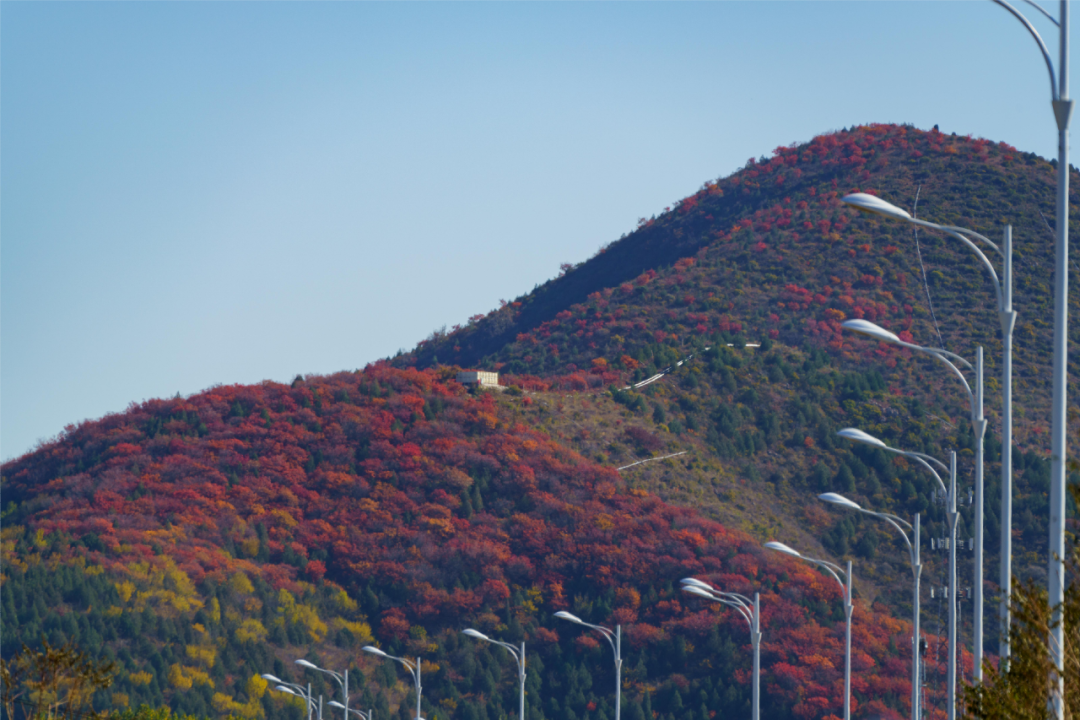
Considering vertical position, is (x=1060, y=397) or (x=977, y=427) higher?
(x=1060, y=397)

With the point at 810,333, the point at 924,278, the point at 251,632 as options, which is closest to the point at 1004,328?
the point at 251,632

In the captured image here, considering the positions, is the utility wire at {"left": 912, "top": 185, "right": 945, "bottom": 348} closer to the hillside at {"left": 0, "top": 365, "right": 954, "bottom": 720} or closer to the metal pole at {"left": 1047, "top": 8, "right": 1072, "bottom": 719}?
the hillside at {"left": 0, "top": 365, "right": 954, "bottom": 720}

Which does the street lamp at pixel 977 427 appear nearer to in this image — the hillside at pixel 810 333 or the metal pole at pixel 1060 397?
the metal pole at pixel 1060 397

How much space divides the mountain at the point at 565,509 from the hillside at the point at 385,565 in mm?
153

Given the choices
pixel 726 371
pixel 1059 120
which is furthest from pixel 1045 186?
pixel 1059 120

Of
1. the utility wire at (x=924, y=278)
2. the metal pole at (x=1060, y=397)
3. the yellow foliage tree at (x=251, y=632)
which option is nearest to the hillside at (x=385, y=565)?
the yellow foliage tree at (x=251, y=632)

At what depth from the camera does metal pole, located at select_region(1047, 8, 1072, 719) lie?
10.6 meters

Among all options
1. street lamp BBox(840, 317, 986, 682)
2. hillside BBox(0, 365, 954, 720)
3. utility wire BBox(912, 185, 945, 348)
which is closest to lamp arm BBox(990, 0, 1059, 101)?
street lamp BBox(840, 317, 986, 682)

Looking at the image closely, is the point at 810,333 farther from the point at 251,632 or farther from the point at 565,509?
the point at 251,632

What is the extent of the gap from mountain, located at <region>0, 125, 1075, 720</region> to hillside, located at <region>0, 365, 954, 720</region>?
153mm

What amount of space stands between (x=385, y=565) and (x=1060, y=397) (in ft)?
205

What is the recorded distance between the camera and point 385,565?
7181 cm

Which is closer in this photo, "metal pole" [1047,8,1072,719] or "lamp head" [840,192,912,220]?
"metal pole" [1047,8,1072,719]

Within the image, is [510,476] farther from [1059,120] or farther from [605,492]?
[1059,120]
